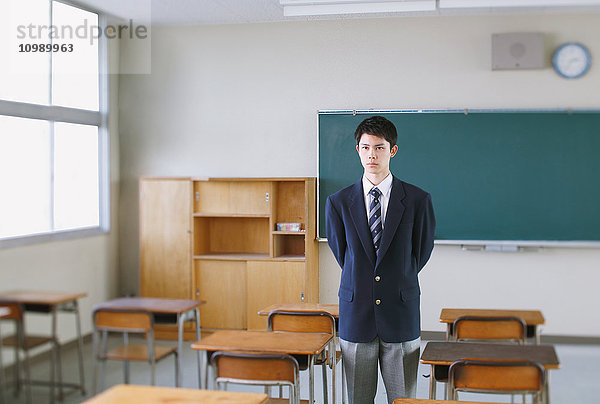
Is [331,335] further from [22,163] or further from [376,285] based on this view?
[22,163]

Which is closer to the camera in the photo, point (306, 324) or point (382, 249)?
point (382, 249)

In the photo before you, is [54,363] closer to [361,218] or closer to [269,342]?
[269,342]

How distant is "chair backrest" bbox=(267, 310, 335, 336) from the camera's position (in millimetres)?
2885

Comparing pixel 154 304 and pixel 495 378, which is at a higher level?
pixel 154 304

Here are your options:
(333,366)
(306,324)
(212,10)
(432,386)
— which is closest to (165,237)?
(212,10)

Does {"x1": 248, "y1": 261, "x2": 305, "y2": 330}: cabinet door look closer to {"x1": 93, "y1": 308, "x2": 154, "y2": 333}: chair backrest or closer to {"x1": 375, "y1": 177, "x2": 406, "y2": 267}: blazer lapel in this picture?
{"x1": 93, "y1": 308, "x2": 154, "y2": 333}: chair backrest

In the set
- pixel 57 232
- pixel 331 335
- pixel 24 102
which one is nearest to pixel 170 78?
pixel 24 102

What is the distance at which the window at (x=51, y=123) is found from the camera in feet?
5.19

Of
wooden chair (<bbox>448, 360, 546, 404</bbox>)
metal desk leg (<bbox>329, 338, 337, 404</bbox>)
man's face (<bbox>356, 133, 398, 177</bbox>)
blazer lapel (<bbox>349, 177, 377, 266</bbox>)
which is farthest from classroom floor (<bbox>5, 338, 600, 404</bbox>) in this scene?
man's face (<bbox>356, 133, 398, 177</bbox>)

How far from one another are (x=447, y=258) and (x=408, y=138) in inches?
23.0

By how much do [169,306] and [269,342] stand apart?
2.96 ft

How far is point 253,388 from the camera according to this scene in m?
3.21

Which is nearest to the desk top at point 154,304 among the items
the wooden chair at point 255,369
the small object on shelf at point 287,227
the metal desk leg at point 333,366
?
the small object on shelf at point 287,227

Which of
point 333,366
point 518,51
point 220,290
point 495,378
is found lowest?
point 333,366
